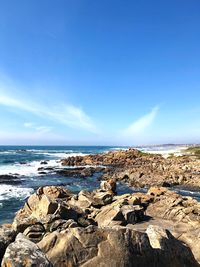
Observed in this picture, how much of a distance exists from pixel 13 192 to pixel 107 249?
2779cm

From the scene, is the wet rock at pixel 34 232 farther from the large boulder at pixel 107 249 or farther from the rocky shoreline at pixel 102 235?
the large boulder at pixel 107 249

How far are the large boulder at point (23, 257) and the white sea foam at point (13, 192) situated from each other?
80.7ft

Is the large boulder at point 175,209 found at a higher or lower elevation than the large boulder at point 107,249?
lower

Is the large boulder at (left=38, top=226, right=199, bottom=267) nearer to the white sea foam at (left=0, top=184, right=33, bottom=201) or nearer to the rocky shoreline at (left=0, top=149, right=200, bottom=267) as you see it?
the rocky shoreline at (left=0, top=149, right=200, bottom=267)

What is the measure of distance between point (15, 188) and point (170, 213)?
2253cm

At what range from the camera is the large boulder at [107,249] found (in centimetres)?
805

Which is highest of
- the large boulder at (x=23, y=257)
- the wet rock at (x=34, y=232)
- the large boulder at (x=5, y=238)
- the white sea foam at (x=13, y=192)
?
the large boulder at (x=23, y=257)

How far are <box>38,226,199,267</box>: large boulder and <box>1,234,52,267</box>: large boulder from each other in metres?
1.28

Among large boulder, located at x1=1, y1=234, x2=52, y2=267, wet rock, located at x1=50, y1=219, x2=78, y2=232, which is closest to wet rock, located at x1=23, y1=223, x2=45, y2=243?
wet rock, located at x1=50, y1=219, x2=78, y2=232

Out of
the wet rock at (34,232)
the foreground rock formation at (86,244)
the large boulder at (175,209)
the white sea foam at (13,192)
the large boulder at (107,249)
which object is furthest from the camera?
the white sea foam at (13,192)

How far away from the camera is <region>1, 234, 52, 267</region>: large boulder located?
6154 mm

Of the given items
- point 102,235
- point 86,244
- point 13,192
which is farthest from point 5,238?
point 13,192

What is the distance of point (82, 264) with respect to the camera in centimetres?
794

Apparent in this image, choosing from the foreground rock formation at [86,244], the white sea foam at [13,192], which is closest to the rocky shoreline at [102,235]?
the foreground rock formation at [86,244]
